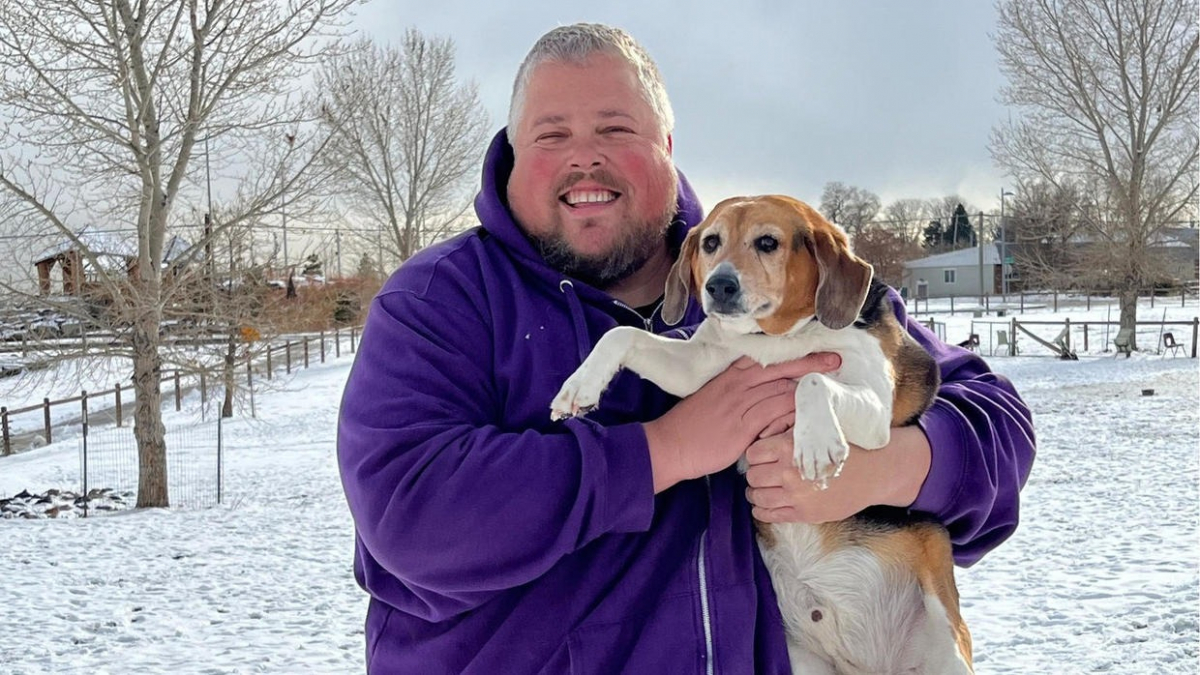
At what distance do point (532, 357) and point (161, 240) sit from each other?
14.1m

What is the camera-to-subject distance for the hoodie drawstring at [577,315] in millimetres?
2277

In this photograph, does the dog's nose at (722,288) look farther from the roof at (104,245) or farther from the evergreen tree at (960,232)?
the evergreen tree at (960,232)

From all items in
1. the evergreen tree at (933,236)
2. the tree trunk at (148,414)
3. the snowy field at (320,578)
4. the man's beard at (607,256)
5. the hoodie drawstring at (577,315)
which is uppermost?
the evergreen tree at (933,236)

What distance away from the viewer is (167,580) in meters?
9.93

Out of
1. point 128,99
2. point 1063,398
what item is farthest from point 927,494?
point 1063,398

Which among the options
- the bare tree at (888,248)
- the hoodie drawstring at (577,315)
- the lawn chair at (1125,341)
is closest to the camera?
the hoodie drawstring at (577,315)

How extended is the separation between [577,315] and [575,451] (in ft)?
1.61

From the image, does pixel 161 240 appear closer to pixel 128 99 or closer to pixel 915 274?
pixel 128 99

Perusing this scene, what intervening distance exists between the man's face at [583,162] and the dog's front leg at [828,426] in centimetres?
65

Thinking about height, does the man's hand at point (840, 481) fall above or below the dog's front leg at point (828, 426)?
below

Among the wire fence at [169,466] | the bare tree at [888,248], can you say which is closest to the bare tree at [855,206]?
the bare tree at [888,248]

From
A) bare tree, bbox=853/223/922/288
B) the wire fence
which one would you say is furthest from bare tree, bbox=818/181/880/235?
the wire fence

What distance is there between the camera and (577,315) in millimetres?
2307

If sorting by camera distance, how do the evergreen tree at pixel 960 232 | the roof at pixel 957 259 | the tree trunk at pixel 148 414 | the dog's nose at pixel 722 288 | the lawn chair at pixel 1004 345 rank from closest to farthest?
1. the dog's nose at pixel 722 288
2. the tree trunk at pixel 148 414
3. the lawn chair at pixel 1004 345
4. the roof at pixel 957 259
5. the evergreen tree at pixel 960 232
